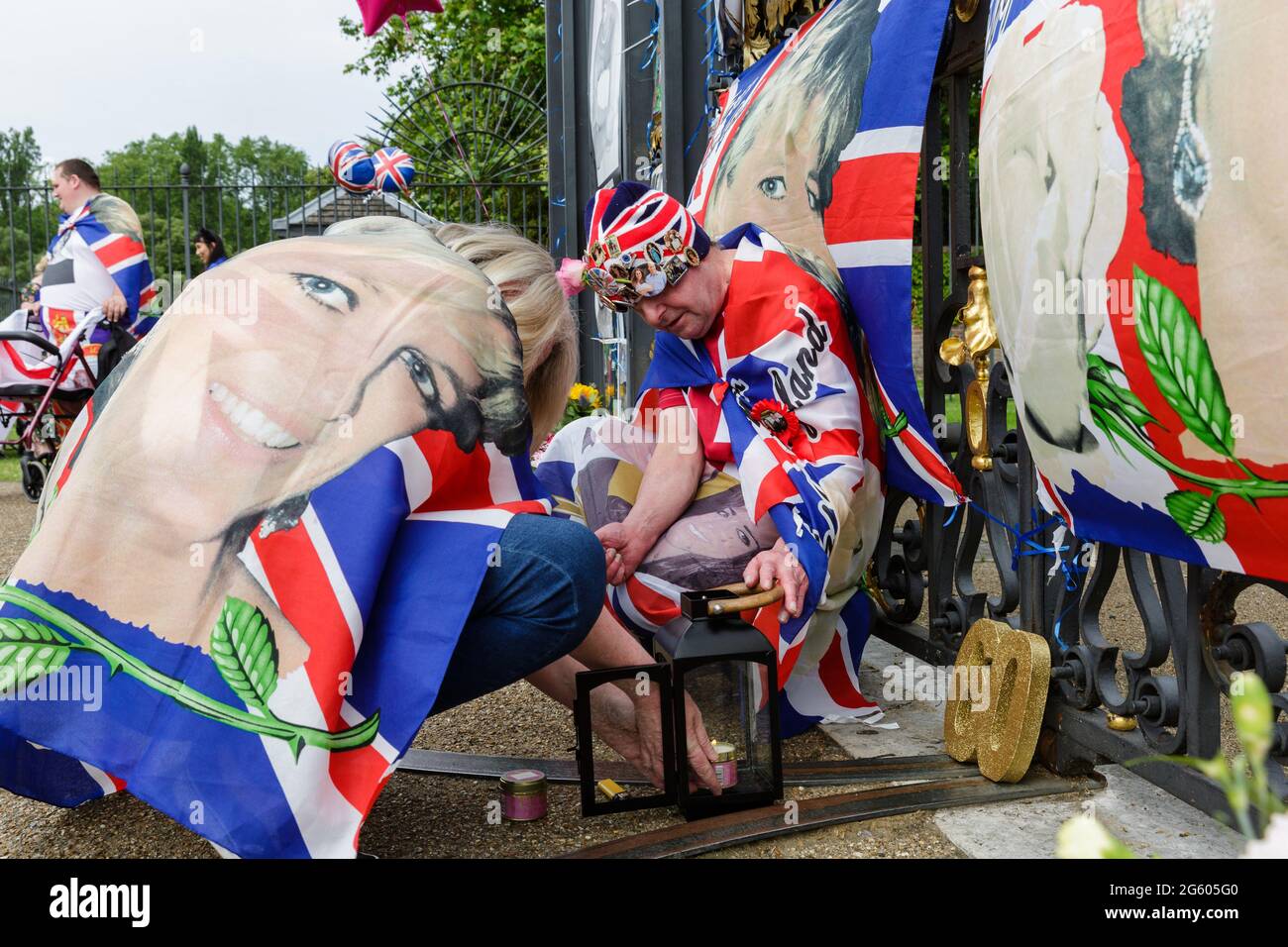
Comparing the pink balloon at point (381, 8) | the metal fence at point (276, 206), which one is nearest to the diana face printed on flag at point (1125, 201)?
the pink balloon at point (381, 8)

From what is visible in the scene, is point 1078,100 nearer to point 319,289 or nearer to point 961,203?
point 961,203

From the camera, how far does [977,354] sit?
96.8 inches

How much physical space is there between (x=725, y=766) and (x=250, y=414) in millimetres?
1049

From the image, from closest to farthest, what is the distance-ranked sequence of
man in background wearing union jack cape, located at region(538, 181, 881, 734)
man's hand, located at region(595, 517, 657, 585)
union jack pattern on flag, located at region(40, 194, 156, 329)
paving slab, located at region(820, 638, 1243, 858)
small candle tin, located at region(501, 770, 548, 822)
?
1. paving slab, located at region(820, 638, 1243, 858)
2. small candle tin, located at region(501, 770, 548, 822)
3. man in background wearing union jack cape, located at region(538, 181, 881, 734)
4. man's hand, located at region(595, 517, 657, 585)
5. union jack pattern on flag, located at region(40, 194, 156, 329)

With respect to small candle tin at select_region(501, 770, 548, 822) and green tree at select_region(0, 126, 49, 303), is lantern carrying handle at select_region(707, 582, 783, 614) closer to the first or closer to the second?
small candle tin at select_region(501, 770, 548, 822)

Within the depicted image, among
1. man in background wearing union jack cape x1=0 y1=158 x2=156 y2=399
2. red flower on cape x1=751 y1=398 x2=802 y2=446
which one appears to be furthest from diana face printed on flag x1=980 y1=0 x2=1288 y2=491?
man in background wearing union jack cape x1=0 y1=158 x2=156 y2=399

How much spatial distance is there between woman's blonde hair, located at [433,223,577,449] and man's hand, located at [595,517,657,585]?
19.2 inches

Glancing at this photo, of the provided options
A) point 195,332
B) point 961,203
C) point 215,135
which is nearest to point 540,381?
point 195,332

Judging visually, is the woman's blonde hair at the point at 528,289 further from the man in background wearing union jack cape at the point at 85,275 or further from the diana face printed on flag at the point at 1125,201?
the man in background wearing union jack cape at the point at 85,275

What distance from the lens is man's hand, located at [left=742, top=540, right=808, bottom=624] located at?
215cm

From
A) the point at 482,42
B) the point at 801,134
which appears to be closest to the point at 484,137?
the point at 482,42

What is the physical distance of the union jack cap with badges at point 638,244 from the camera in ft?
8.01

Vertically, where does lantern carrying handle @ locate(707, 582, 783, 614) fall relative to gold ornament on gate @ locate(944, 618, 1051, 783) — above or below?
above

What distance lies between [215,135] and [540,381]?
39677 millimetres
